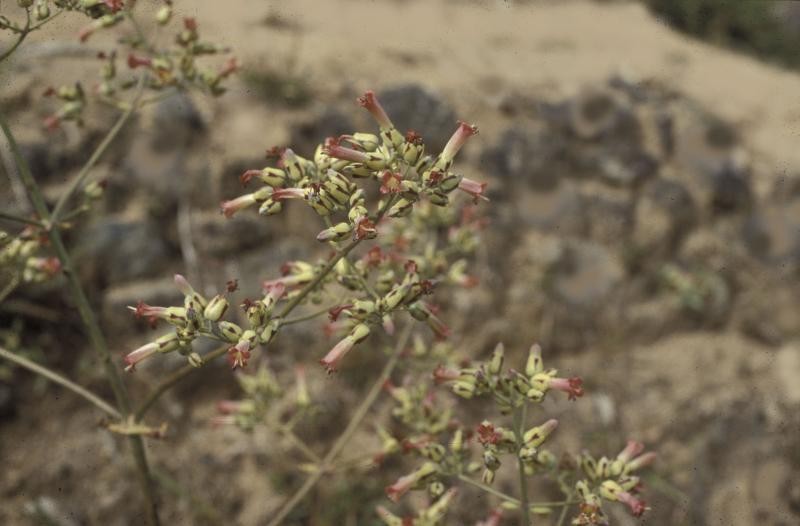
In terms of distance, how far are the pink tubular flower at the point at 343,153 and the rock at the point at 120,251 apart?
9.28 feet

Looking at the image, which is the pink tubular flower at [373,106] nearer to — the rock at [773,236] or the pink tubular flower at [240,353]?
the pink tubular flower at [240,353]

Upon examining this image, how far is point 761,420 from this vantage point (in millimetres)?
5309

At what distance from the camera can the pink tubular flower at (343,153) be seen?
5.82ft

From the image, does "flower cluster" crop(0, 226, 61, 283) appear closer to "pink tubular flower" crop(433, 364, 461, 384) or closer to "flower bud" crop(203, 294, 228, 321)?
"flower bud" crop(203, 294, 228, 321)

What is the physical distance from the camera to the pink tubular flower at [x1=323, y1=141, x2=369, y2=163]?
5.82 ft

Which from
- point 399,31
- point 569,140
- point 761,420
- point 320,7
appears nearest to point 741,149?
point 569,140

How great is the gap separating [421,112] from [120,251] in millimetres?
2141

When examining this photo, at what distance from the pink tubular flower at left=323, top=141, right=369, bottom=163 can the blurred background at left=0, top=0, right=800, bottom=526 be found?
2422 millimetres

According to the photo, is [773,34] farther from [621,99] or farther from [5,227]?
[5,227]

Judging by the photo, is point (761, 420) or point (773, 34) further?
point (773, 34)

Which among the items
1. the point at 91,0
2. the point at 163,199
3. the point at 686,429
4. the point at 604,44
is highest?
the point at 91,0

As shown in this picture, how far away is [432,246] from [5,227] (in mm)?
2400

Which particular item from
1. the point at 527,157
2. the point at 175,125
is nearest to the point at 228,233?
the point at 175,125

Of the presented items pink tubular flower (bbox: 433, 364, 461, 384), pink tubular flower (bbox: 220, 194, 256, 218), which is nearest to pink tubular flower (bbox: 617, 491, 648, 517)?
pink tubular flower (bbox: 433, 364, 461, 384)
